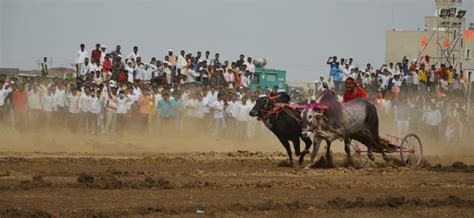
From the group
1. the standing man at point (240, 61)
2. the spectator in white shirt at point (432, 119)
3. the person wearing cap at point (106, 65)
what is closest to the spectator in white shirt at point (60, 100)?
the person wearing cap at point (106, 65)

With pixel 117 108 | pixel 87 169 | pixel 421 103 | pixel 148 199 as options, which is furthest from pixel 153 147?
pixel 148 199

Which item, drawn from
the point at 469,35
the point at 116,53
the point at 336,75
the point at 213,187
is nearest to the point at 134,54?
the point at 116,53

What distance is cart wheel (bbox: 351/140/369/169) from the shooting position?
25.8 m

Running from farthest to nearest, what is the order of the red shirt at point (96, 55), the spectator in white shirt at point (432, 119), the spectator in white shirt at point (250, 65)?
the spectator in white shirt at point (250, 65) → the spectator in white shirt at point (432, 119) → the red shirt at point (96, 55)

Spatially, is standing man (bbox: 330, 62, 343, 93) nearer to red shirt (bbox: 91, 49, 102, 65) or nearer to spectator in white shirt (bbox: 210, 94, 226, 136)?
spectator in white shirt (bbox: 210, 94, 226, 136)

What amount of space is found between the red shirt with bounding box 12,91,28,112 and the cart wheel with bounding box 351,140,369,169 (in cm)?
1136

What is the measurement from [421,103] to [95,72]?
525 inches

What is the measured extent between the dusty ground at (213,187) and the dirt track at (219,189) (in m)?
0.02

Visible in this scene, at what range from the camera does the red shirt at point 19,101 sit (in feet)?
104

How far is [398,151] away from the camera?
26.0m

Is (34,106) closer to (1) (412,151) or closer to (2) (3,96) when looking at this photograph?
(2) (3,96)

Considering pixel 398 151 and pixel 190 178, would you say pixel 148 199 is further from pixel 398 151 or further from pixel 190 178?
pixel 398 151

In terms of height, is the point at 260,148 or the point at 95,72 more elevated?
the point at 95,72

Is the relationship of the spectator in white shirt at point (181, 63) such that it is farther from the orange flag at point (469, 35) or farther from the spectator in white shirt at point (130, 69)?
the orange flag at point (469, 35)
